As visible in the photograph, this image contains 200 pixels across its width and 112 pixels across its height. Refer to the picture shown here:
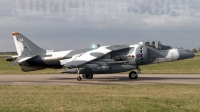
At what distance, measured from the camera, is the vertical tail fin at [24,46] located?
25016mm

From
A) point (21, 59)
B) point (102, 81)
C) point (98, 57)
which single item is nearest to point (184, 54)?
point (98, 57)

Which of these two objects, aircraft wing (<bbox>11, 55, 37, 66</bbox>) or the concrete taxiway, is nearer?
the concrete taxiway

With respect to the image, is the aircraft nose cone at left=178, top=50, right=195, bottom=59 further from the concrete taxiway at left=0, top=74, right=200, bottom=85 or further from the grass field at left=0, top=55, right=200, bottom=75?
the grass field at left=0, top=55, right=200, bottom=75

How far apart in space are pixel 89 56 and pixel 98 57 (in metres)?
0.71

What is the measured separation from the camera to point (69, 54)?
24109mm

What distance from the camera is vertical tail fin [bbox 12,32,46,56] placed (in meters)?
25.0

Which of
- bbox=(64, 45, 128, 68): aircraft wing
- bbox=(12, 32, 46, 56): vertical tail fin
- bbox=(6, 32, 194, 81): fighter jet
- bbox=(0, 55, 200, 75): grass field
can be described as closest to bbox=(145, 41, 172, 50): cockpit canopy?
bbox=(6, 32, 194, 81): fighter jet

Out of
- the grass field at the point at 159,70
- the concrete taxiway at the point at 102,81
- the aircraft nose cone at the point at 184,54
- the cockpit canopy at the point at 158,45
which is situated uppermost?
the cockpit canopy at the point at 158,45

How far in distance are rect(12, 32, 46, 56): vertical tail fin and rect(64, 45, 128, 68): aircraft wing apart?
386cm

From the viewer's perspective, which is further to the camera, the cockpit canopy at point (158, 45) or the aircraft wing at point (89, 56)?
the cockpit canopy at point (158, 45)

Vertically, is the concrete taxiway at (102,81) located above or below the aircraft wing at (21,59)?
below

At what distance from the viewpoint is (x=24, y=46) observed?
2502cm

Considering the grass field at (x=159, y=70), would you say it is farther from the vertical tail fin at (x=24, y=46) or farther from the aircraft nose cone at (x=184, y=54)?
the vertical tail fin at (x=24, y=46)

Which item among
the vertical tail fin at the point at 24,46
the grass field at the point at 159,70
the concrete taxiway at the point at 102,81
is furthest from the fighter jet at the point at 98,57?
the grass field at the point at 159,70
